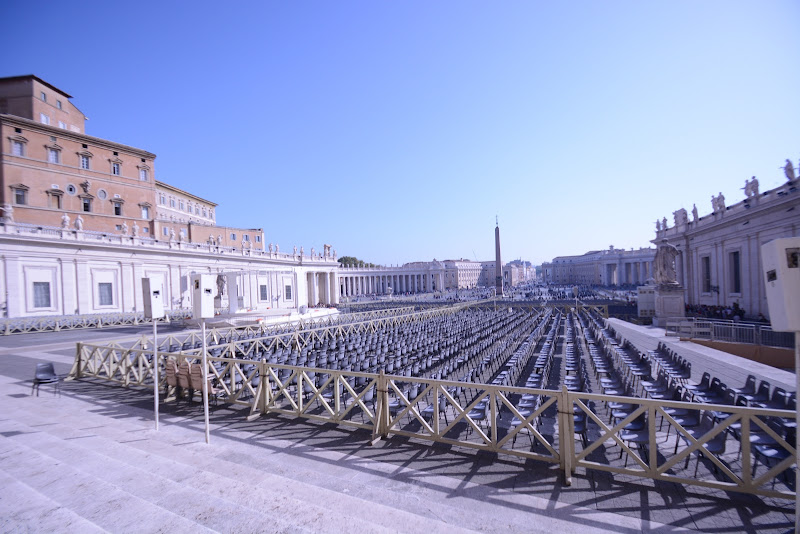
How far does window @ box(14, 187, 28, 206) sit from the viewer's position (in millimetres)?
35781

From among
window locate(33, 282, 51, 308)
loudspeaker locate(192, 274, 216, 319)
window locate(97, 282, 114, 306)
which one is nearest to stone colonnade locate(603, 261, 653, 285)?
window locate(97, 282, 114, 306)

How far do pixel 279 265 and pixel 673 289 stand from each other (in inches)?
1821

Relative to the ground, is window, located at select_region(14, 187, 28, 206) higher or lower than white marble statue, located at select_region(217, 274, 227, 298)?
higher

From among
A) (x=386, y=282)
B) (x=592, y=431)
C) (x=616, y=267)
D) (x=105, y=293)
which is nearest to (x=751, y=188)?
(x=592, y=431)

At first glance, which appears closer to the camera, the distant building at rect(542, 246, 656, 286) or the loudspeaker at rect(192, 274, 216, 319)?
the loudspeaker at rect(192, 274, 216, 319)

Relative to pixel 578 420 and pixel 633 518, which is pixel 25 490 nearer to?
pixel 633 518

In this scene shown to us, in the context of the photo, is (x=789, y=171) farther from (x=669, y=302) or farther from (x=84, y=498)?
(x=84, y=498)

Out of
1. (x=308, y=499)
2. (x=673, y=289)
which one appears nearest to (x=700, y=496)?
(x=308, y=499)

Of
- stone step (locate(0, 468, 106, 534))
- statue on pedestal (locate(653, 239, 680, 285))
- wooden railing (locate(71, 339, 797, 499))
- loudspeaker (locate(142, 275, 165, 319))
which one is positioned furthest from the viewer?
statue on pedestal (locate(653, 239, 680, 285))

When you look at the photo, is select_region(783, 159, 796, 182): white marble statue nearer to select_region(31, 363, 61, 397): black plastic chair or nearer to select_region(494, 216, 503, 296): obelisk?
select_region(31, 363, 61, 397): black plastic chair

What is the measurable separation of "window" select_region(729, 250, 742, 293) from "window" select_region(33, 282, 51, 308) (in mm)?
55077

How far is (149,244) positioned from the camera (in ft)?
127

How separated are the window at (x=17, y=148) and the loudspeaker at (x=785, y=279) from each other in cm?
5174

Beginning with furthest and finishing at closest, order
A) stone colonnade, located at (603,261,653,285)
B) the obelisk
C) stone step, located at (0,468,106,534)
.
Answer: stone colonnade, located at (603,261,653,285) → the obelisk → stone step, located at (0,468,106,534)
